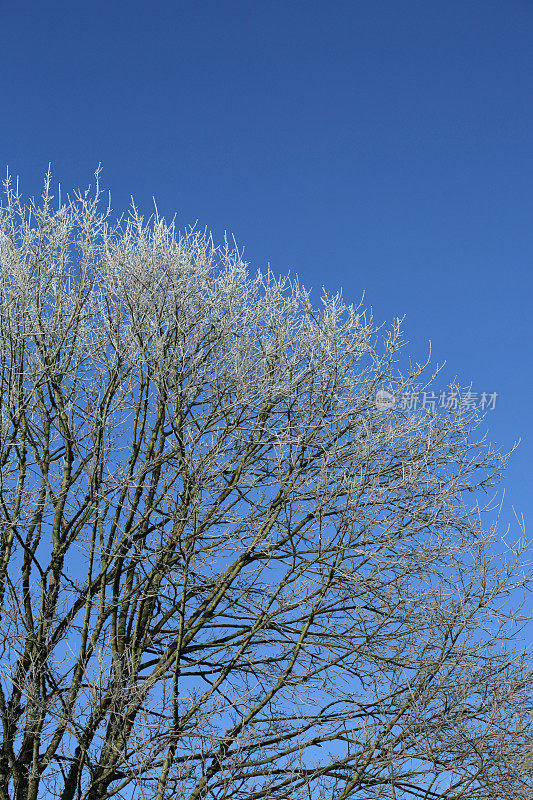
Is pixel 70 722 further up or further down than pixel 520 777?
further up

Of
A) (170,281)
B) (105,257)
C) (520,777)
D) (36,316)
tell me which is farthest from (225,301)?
(520,777)

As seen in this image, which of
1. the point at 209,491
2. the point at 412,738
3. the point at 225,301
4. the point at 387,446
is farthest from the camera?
the point at 225,301

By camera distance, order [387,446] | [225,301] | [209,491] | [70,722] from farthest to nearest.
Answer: [225,301] → [387,446] → [209,491] → [70,722]

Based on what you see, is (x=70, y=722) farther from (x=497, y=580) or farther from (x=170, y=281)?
(x=170, y=281)

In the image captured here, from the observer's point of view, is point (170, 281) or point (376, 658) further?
point (170, 281)

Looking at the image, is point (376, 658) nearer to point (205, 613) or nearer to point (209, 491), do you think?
point (205, 613)

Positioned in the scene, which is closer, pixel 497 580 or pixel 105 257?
pixel 497 580

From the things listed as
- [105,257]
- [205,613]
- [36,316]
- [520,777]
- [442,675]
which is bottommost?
[520,777]

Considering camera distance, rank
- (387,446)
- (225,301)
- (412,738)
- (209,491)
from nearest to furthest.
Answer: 1. (412,738)
2. (209,491)
3. (387,446)
4. (225,301)

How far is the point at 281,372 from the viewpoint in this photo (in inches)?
351

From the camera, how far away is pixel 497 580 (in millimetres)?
6727

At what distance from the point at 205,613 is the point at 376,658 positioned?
2025 millimetres

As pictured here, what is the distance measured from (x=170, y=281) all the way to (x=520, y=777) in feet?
22.4

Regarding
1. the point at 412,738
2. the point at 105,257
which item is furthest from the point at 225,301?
the point at 412,738
